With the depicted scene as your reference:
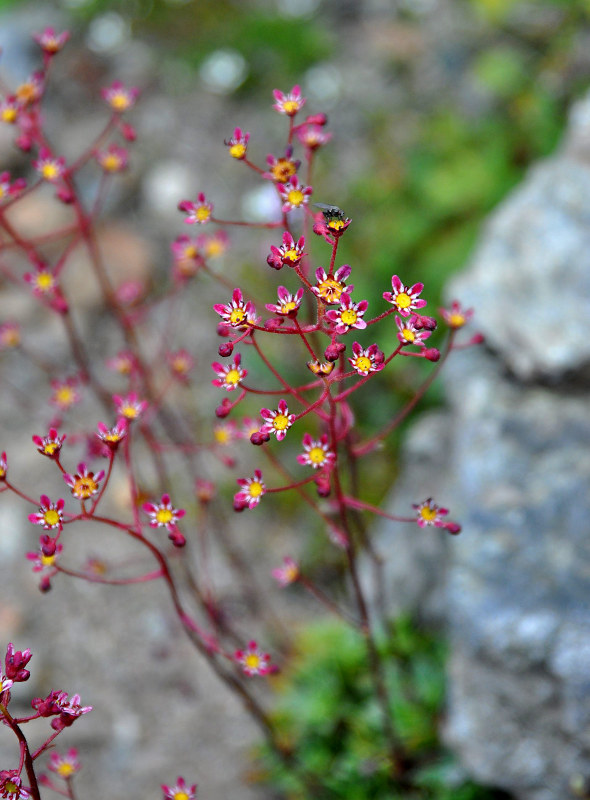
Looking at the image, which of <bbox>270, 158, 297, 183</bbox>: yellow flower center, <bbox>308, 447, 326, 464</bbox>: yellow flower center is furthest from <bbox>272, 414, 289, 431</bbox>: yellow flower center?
<bbox>270, 158, 297, 183</bbox>: yellow flower center

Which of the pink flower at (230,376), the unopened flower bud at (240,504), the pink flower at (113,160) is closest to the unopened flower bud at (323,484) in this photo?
the unopened flower bud at (240,504)

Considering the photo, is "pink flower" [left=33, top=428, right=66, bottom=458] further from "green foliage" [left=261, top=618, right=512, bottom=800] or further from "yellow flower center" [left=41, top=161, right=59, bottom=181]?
"green foliage" [left=261, top=618, right=512, bottom=800]

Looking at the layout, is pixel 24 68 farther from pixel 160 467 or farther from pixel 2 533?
pixel 160 467

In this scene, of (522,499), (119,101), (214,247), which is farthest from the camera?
(522,499)

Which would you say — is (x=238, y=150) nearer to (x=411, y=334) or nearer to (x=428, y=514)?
(x=411, y=334)

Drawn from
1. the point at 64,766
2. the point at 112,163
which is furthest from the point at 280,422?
the point at 112,163

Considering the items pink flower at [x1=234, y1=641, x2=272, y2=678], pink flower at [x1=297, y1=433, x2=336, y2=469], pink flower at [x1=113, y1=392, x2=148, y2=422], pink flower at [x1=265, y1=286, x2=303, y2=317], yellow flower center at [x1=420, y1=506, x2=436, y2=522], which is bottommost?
pink flower at [x1=234, y1=641, x2=272, y2=678]

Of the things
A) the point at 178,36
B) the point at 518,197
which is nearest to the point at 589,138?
the point at 518,197
